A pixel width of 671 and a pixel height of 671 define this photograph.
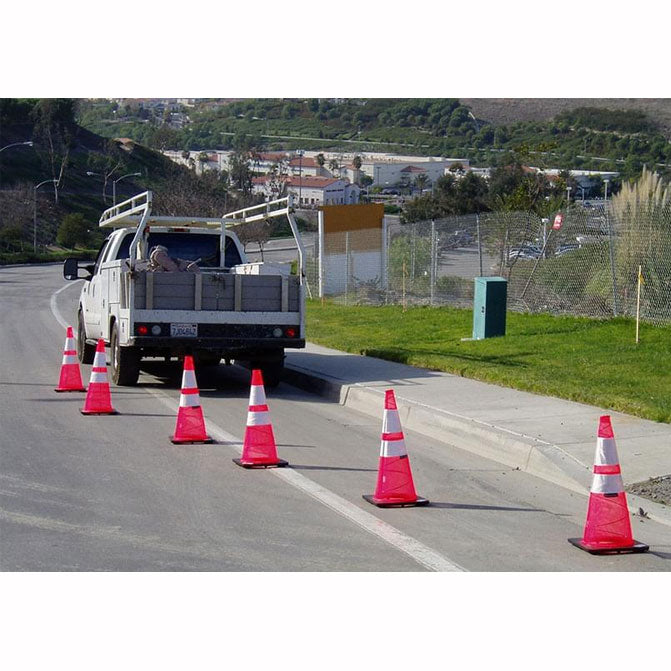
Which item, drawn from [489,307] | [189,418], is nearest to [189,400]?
[189,418]

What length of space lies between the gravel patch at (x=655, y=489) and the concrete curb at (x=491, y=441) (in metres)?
0.08

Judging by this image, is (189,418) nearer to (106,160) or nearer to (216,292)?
(216,292)

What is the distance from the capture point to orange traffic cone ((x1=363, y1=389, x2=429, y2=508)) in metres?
7.90

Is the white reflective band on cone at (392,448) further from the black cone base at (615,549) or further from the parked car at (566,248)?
the parked car at (566,248)

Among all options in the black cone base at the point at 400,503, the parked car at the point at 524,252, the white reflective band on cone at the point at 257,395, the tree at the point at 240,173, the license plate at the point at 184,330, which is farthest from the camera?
the tree at the point at 240,173

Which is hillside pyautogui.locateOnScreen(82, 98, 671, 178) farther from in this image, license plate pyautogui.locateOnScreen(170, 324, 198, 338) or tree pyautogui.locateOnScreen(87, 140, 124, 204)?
license plate pyautogui.locateOnScreen(170, 324, 198, 338)

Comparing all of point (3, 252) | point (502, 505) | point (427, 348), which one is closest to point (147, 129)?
point (3, 252)

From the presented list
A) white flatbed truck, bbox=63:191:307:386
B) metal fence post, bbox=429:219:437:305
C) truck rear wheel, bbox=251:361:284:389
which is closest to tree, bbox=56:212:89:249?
metal fence post, bbox=429:219:437:305

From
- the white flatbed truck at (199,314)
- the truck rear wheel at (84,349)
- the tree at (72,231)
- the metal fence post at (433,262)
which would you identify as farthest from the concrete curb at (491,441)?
the tree at (72,231)

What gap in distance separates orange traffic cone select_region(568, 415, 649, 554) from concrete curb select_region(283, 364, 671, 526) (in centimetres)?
87

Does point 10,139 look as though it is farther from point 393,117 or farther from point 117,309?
point 117,309

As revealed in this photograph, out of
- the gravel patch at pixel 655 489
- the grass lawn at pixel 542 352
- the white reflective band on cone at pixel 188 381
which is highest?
the white reflective band on cone at pixel 188 381

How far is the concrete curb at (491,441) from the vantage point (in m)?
8.57

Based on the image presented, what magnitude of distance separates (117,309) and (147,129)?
124304 millimetres
